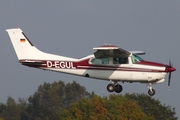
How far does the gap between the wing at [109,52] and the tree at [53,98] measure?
53529 millimetres

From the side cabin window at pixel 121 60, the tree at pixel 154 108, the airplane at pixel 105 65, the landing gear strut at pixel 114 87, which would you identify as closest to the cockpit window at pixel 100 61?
the airplane at pixel 105 65

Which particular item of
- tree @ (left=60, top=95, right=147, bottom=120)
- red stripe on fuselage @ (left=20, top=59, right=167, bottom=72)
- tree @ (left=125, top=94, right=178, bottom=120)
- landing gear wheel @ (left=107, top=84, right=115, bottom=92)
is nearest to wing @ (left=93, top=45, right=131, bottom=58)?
red stripe on fuselage @ (left=20, top=59, right=167, bottom=72)

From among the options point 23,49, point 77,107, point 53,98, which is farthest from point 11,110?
point 23,49

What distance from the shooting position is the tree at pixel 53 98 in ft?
318

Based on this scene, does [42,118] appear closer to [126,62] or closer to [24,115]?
[24,115]

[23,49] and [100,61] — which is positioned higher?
[23,49]

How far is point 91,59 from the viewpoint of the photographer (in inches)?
1615

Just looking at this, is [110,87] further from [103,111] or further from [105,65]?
[103,111]

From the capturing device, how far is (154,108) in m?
87.0

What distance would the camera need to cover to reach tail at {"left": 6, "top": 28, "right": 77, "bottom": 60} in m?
42.4

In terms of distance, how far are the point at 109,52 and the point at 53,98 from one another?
2495 inches

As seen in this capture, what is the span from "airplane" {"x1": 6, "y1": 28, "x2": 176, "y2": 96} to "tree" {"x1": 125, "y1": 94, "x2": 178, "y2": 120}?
4387 cm

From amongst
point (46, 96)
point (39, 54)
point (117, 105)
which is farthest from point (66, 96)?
point (39, 54)

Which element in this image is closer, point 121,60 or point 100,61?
point 121,60
